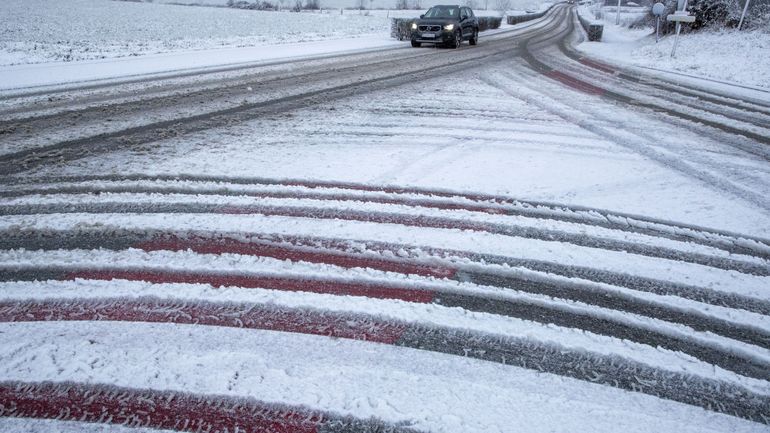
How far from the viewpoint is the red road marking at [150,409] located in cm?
167

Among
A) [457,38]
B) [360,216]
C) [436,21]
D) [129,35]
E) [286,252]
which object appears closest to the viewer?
[286,252]

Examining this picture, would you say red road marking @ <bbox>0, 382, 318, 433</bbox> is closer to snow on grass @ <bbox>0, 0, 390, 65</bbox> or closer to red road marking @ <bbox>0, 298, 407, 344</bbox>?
red road marking @ <bbox>0, 298, 407, 344</bbox>

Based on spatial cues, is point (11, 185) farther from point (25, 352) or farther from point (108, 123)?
point (25, 352)

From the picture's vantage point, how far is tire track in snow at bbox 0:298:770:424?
74.4 inches

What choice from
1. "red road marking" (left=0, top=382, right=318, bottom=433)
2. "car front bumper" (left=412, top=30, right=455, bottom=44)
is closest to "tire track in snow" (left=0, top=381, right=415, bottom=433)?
"red road marking" (left=0, top=382, right=318, bottom=433)

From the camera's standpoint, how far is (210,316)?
2242 millimetres

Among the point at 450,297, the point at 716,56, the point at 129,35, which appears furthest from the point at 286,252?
the point at 129,35

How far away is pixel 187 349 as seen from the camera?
2.03 m

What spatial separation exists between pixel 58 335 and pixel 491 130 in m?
5.17

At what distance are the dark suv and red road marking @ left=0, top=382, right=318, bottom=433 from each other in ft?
57.1

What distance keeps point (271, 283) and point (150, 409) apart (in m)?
0.93

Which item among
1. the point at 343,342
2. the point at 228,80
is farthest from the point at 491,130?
the point at 228,80

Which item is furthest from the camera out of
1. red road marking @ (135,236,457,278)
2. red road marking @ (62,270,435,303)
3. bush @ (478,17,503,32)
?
bush @ (478,17,503,32)

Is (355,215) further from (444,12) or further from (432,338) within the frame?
(444,12)
